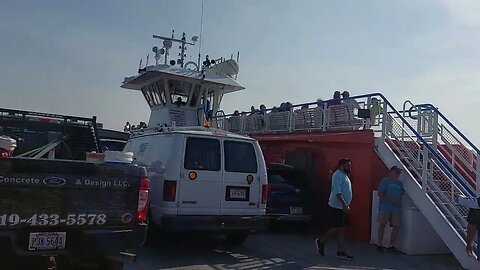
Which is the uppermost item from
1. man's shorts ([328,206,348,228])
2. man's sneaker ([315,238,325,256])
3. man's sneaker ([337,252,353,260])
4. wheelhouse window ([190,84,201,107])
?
wheelhouse window ([190,84,201,107])

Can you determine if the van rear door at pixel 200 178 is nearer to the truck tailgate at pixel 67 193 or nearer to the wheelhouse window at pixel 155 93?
the truck tailgate at pixel 67 193

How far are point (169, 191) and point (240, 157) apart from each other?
57.4 inches

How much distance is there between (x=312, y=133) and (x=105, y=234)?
9135 mm

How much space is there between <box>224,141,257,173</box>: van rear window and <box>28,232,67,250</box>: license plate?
401cm

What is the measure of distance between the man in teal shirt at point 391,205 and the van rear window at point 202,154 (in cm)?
335

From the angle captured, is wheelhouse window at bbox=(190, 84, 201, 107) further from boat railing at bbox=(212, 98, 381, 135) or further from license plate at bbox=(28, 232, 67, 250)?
license plate at bbox=(28, 232, 67, 250)

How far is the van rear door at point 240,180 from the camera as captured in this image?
8789 millimetres

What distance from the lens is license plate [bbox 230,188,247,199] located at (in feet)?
28.9

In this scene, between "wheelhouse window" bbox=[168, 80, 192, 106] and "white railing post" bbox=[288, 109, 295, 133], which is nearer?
"white railing post" bbox=[288, 109, 295, 133]

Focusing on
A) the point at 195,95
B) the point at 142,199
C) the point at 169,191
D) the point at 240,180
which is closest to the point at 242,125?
the point at 195,95

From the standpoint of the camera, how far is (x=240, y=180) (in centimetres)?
894

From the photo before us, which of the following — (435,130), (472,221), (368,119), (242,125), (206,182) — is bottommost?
(472,221)

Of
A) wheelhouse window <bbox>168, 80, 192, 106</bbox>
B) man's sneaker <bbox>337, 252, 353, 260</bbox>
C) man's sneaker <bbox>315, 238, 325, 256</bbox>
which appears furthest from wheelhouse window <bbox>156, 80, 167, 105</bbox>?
man's sneaker <bbox>337, 252, 353, 260</bbox>

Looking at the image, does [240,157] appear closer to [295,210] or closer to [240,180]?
[240,180]
